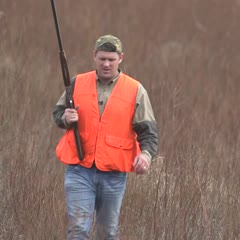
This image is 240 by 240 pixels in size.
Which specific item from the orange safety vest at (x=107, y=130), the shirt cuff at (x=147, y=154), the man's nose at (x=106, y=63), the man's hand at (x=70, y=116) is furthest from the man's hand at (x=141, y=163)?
the man's nose at (x=106, y=63)

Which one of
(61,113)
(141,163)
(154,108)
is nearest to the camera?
(141,163)

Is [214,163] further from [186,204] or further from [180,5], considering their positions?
[180,5]

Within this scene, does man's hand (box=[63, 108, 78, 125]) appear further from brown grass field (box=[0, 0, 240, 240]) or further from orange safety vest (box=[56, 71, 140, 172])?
brown grass field (box=[0, 0, 240, 240])

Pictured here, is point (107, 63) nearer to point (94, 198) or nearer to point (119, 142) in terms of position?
point (119, 142)

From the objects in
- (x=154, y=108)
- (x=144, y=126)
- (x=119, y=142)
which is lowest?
Answer: (x=119, y=142)

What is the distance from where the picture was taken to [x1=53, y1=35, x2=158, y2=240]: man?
4.05 meters

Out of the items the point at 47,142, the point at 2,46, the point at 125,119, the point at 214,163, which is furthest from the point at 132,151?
the point at 2,46

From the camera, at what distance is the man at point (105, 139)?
159 inches

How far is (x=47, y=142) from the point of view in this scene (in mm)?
6457

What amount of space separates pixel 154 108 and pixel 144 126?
113 inches

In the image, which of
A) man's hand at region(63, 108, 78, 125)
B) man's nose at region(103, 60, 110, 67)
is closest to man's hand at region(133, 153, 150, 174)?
man's hand at region(63, 108, 78, 125)

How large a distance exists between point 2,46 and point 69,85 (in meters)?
3.86

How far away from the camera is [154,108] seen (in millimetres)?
6938

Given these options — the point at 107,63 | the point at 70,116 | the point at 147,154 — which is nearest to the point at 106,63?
the point at 107,63
